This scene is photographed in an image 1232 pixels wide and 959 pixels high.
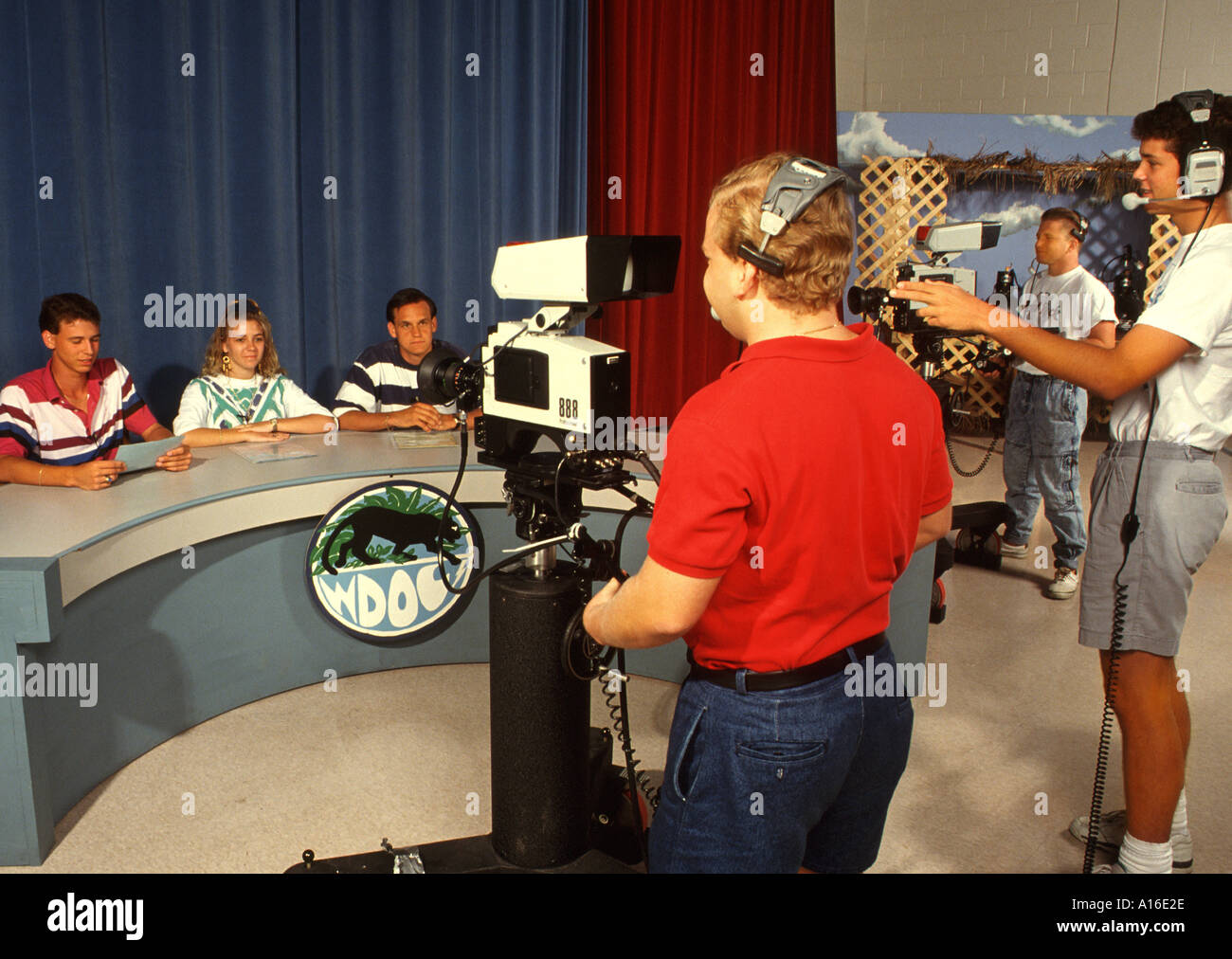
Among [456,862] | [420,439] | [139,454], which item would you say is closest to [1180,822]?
[456,862]

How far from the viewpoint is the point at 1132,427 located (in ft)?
5.30

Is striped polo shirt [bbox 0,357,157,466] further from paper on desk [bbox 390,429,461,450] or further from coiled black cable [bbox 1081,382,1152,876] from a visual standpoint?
coiled black cable [bbox 1081,382,1152,876]

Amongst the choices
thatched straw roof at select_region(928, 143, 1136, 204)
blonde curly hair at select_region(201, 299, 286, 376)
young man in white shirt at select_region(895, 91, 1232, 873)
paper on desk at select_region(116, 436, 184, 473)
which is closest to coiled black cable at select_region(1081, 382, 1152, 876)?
young man in white shirt at select_region(895, 91, 1232, 873)

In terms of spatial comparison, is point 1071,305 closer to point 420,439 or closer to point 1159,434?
point 1159,434

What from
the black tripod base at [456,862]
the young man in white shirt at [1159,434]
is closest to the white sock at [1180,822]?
the young man in white shirt at [1159,434]

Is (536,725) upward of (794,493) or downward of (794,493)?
downward

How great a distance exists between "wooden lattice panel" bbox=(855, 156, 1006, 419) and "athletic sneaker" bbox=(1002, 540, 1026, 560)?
9.62ft

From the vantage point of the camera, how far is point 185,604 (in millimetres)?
2268

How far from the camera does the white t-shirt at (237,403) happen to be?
283 cm

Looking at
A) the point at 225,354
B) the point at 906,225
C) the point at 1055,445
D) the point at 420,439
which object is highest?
the point at 906,225

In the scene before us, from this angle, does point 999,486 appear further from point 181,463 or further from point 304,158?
point 181,463

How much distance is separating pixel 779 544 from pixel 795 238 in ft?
0.97
